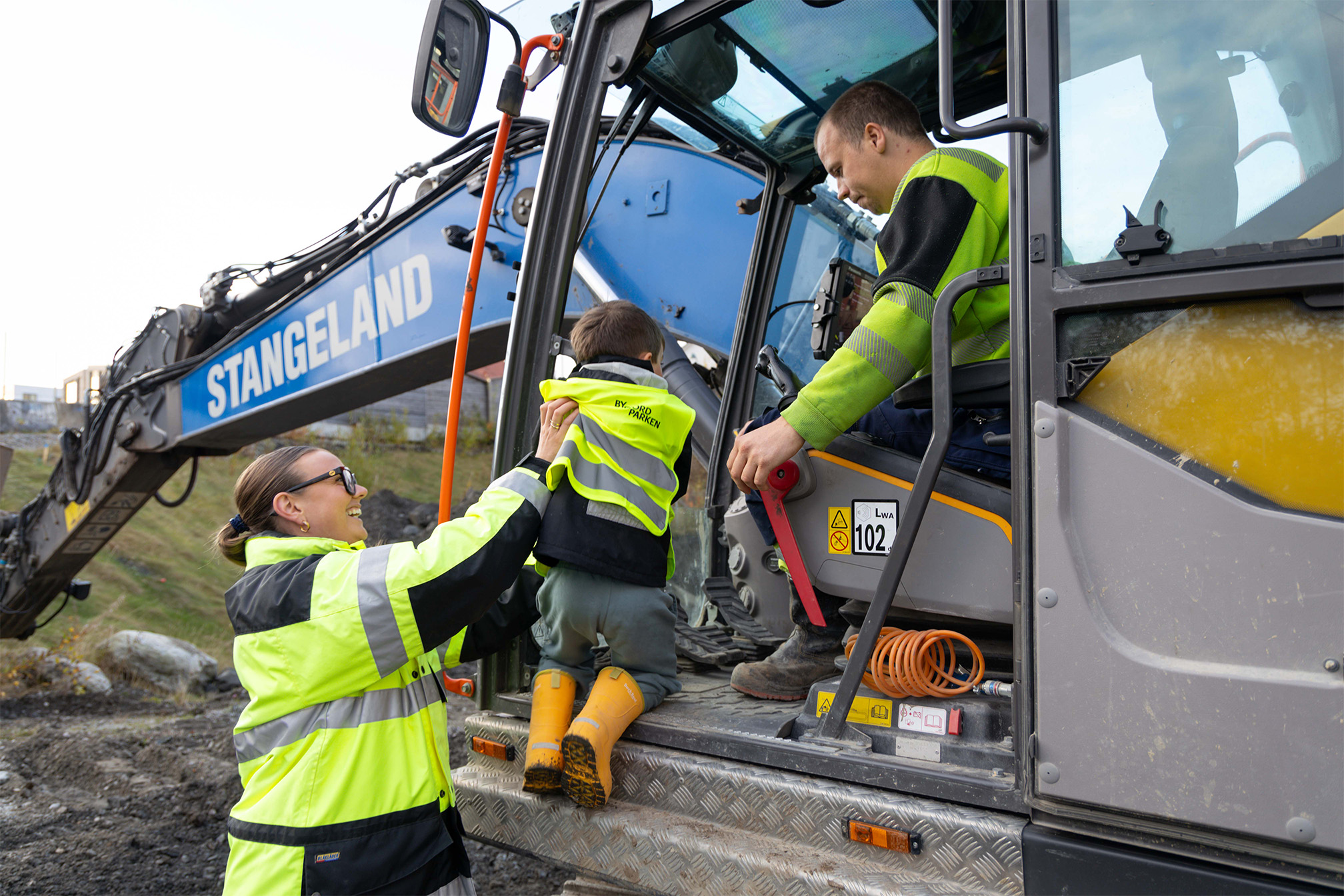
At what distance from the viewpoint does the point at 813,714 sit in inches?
74.8

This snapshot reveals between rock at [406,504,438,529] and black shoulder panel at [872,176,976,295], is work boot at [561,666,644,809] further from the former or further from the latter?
rock at [406,504,438,529]

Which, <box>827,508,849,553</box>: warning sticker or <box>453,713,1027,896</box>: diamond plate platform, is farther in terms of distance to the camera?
<box>827,508,849,553</box>: warning sticker

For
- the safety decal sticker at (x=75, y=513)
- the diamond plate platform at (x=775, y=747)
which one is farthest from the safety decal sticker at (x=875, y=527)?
the safety decal sticker at (x=75, y=513)

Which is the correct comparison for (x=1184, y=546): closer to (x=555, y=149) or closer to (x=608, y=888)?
(x=608, y=888)

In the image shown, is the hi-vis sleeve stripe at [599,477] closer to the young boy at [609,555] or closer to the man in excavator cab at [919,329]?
the young boy at [609,555]

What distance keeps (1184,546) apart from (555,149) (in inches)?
73.4

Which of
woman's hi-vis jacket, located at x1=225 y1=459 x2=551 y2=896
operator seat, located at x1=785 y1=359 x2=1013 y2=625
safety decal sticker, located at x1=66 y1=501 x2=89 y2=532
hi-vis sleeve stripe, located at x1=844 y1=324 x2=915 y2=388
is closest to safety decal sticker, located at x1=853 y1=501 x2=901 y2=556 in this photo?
operator seat, located at x1=785 y1=359 x2=1013 y2=625

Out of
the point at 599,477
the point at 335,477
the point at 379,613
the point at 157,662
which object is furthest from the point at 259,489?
the point at 157,662

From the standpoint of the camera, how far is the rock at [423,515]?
12.5 m

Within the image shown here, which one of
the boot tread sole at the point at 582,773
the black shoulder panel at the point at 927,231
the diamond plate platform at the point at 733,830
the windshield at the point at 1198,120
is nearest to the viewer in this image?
the windshield at the point at 1198,120

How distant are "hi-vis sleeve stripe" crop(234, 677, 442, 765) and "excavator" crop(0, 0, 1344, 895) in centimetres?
48

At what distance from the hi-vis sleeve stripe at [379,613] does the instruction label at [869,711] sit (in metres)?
0.90

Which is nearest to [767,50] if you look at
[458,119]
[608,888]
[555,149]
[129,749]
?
[555,149]

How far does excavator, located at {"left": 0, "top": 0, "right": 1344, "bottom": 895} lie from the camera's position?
4.09ft
